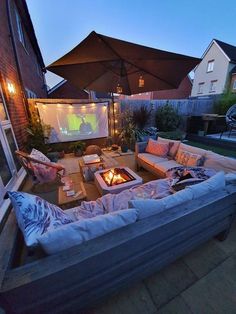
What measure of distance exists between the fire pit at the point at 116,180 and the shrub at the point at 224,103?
665 centimetres

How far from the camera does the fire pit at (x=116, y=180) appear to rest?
229cm

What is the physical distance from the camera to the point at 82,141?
212 inches

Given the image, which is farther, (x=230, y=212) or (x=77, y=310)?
(x=230, y=212)

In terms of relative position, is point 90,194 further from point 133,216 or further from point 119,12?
point 119,12

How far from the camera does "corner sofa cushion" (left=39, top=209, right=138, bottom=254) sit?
922mm

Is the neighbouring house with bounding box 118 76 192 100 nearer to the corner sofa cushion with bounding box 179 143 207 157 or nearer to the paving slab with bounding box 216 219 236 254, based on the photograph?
the corner sofa cushion with bounding box 179 143 207 157

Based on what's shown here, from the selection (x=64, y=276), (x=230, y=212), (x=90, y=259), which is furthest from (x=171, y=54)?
(x=64, y=276)

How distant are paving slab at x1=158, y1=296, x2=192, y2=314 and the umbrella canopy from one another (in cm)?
276

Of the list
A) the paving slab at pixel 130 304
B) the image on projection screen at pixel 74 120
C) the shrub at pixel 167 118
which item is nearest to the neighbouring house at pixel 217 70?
the shrub at pixel 167 118

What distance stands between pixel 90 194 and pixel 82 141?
2.98 metres

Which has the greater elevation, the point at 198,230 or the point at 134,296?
the point at 198,230

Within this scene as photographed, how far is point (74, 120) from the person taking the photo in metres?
5.11

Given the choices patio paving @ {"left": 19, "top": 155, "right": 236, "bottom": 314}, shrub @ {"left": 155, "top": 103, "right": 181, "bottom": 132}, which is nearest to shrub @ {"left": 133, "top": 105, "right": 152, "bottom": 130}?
shrub @ {"left": 155, "top": 103, "right": 181, "bottom": 132}

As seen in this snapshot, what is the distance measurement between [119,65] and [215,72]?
12470mm
